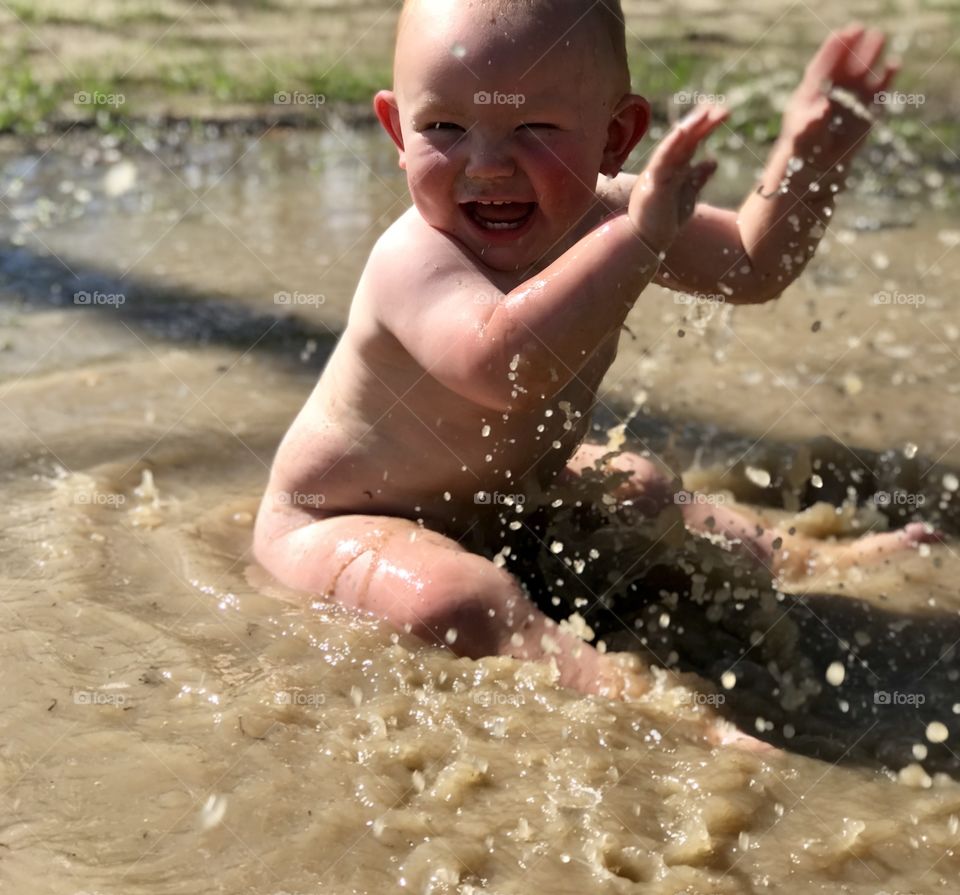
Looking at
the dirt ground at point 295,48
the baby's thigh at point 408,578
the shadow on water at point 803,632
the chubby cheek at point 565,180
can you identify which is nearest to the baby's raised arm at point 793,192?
the chubby cheek at point 565,180

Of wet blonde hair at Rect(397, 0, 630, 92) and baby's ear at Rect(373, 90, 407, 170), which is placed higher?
wet blonde hair at Rect(397, 0, 630, 92)

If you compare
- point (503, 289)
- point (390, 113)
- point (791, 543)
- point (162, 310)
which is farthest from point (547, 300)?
point (162, 310)

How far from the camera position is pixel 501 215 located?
8.73 feet

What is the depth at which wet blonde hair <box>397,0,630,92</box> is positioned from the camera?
2.50 meters

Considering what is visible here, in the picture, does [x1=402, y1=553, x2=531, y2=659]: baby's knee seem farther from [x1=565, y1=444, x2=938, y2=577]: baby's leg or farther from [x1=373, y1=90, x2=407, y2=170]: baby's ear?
[x1=373, y1=90, x2=407, y2=170]: baby's ear

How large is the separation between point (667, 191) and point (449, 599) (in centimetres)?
87

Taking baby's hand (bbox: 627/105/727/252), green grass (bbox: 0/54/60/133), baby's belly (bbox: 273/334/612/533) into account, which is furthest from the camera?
green grass (bbox: 0/54/60/133)

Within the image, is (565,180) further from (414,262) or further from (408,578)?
(408,578)

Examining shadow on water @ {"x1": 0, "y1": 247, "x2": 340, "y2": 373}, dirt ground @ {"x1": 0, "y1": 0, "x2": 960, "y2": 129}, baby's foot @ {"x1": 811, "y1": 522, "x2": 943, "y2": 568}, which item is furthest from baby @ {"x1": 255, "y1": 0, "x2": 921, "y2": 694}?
dirt ground @ {"x1": 0, "y1": 0, "x2": 960, "y2": 129}

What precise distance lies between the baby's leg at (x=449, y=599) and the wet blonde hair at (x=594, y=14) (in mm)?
983

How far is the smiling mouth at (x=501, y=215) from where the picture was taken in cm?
266

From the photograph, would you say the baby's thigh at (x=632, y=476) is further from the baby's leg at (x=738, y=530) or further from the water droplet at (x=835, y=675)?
the water droplet at (x=835, y=675)

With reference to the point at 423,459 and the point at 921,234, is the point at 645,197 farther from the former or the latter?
the point at 921,234

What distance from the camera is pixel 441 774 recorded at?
2250 millimetres
